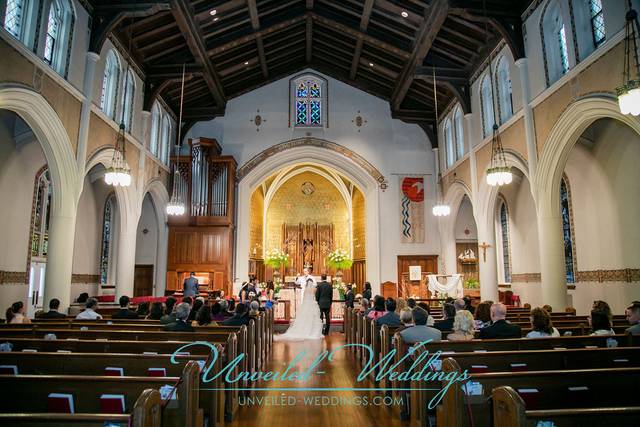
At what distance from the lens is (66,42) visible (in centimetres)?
791

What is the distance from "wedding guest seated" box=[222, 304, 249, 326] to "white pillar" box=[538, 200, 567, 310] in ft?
19.4


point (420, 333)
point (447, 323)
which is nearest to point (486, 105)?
point (447, 323)

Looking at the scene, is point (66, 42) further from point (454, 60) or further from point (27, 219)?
point (454, 60)

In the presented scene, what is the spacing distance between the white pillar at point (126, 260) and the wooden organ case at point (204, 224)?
2821 mm

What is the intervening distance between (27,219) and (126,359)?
8.46 metres

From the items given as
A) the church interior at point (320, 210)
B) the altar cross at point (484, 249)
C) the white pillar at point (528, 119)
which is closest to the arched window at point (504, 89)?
the church interior at point (320, 210)

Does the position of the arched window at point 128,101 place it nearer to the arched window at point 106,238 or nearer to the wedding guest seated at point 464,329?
the arched window at point 106,238

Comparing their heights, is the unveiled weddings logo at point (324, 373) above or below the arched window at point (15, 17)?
below

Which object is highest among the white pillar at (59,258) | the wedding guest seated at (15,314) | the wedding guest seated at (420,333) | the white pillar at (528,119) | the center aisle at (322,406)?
the white pillar at (528,119)

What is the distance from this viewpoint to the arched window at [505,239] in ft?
43.5

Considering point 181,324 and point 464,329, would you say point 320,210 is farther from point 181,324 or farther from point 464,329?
point 464,329

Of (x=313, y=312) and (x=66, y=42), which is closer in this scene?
(x=66, y=42)

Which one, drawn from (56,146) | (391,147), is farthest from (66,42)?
(391,147)

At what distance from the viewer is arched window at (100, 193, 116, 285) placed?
1319cm
